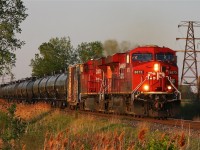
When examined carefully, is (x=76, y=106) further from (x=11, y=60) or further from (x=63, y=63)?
(x=63, y=63)

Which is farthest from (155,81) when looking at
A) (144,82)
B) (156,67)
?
(156,67)

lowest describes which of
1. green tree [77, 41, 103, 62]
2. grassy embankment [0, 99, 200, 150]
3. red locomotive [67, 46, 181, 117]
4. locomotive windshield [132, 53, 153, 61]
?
grassy embankment [0, 99, 200, 150]

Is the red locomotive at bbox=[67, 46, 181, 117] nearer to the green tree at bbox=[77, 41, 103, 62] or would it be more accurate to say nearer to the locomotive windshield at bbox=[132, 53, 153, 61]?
the locomotive windshield at bbox=[132, 53, 153, 61]

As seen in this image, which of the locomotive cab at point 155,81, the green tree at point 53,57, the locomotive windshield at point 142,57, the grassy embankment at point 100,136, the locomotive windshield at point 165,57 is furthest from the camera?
the green tree at point 53,57

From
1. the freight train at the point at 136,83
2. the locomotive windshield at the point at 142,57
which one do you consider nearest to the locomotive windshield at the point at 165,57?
the freight train at the point at 136,83

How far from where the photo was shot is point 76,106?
36.4m

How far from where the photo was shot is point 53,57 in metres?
117

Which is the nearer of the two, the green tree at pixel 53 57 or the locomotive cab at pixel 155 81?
the locomotive cab at pixel 155 81

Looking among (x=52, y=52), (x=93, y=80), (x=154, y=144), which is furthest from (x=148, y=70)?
(x=52, y=52)

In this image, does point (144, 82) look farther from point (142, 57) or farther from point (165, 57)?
point (165, 57)

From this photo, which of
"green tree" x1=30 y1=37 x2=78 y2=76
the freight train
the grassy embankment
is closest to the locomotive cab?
the freight train

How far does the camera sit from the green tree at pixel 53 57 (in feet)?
355

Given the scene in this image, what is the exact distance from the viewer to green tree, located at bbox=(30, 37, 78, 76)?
355ft

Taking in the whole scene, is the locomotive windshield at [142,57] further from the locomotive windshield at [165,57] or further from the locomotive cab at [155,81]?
the locomotive windshield at [165,57]
